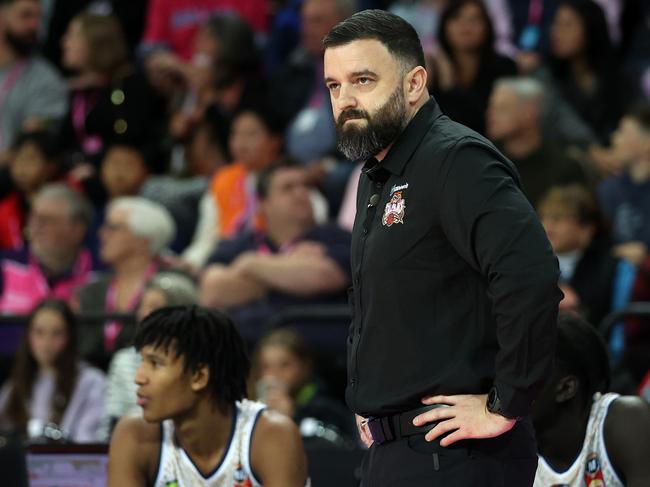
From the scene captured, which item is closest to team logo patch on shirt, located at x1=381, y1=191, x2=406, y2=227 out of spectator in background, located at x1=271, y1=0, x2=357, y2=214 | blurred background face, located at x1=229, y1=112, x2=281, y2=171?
spectator in background, located at x1=271, y1=0, x2=357, y2=214

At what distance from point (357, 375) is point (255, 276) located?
13.7 feet

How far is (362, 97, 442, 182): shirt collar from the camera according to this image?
3.35 metres

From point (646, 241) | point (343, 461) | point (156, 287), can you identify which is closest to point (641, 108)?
point (646, 241)

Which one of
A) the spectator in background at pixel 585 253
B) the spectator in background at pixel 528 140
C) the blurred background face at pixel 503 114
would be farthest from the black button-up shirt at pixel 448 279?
the blurred background face at pixel 503 114

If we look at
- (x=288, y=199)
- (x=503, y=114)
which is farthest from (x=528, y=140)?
(x=288, y=199)

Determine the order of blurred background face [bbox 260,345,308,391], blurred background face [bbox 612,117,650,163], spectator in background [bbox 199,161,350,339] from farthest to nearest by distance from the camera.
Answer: blurred background face [bbox 612,117,650,163]
spectator in background [bbox 199,161,350,339]
blurred background face [bbox 260,345,308,391]

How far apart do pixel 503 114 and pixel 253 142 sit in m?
1.93

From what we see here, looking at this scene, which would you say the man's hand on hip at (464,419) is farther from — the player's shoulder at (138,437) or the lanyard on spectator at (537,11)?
the lanyard on spectator at (537,11)

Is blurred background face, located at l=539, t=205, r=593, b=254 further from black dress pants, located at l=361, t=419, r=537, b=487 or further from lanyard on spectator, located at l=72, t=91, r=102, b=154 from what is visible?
lanyard on spectator, located at l=72, t=91, r=102, b=154

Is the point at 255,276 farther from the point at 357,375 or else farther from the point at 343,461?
the point at 357,375

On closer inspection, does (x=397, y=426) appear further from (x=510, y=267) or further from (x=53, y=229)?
(x=53, y=229)

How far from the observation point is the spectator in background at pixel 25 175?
9523 mm

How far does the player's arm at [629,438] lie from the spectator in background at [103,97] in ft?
20.8

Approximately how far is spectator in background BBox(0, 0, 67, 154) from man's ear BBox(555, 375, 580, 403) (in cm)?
673
